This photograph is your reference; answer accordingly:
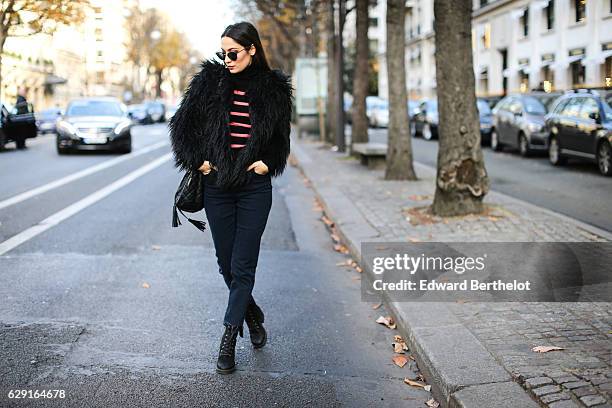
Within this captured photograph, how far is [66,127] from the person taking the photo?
23516 mm

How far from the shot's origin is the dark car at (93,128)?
23406mm

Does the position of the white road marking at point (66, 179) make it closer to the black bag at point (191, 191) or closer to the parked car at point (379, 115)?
the black bag at point (191, 191)

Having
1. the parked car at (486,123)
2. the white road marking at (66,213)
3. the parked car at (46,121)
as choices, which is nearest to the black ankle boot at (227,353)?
the white road marking at (66,213)

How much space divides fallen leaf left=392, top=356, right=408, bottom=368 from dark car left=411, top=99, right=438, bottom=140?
86.7 feet

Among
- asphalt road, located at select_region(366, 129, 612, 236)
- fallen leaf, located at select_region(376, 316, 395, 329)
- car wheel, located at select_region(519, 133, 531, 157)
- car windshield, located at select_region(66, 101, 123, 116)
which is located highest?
car windshield, located at select_region(66, 101, 123, 116)

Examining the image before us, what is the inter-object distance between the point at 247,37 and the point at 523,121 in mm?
17870

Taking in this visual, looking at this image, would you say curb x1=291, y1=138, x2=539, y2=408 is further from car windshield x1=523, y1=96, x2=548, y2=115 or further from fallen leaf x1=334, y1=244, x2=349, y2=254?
car windshield x1=523, y1=96, x2=548, y2=115

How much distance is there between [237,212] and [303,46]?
39.7m

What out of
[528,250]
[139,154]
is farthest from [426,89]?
[528,250]

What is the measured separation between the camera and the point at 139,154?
80.7 ft

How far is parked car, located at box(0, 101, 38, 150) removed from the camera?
84.4 feet

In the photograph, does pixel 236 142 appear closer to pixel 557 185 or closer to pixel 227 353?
pixel 227 353

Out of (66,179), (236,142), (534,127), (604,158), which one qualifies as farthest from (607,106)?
(236,142)

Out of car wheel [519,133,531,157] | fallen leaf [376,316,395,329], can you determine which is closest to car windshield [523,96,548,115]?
car wheel [519,133,531,157]
